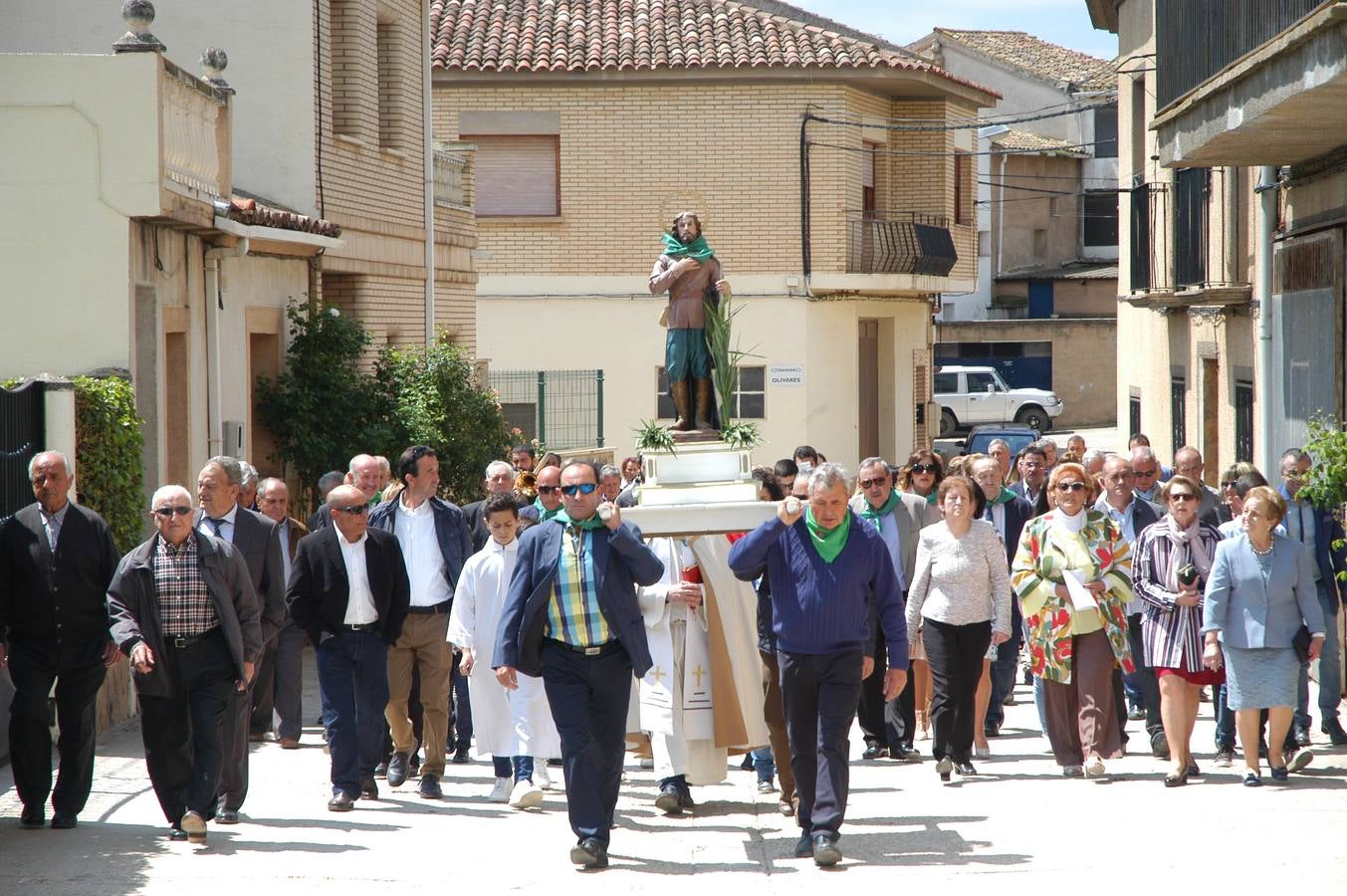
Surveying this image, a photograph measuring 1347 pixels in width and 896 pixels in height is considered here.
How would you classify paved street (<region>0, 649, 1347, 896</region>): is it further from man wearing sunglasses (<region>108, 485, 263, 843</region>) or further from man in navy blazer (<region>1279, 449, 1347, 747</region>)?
man wearing sunglasses (<region>108, 485, 263, 843</region>)

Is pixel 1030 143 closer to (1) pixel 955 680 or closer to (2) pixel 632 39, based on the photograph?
(2) pixel 632 39

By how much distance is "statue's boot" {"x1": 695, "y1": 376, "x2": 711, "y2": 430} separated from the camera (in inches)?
452

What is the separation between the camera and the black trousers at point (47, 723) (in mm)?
8891

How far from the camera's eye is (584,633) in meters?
8.31

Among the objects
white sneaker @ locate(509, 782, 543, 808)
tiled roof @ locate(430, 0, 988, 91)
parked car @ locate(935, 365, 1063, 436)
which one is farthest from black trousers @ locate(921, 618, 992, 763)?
parked car @ locate(935, 365, 1063, 436)

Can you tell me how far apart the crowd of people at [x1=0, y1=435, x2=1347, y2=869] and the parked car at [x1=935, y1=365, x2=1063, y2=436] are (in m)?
34.3

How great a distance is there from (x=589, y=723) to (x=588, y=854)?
605 mm

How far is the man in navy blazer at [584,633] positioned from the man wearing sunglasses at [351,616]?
4.32 ft

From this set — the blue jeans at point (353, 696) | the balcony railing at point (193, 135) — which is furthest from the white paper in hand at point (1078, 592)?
the balcony railing at point (193, 135)

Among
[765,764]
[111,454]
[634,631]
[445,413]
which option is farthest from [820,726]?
[445,413]

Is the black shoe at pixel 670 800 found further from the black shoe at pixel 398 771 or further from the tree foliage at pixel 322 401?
the tree foliage at pixel 322 401

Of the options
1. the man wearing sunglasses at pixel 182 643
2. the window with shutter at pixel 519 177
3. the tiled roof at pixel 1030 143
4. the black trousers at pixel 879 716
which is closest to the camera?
the man wearing sunglasses at pixel 182 643

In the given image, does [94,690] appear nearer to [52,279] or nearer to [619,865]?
[619,865]

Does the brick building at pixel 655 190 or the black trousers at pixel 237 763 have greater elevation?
the brick building at pixel 655 190
